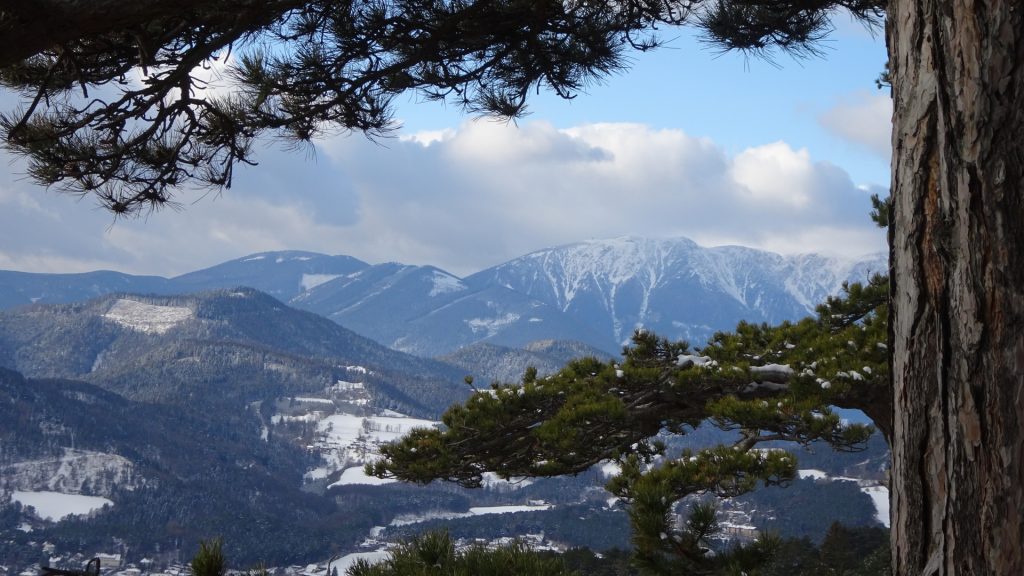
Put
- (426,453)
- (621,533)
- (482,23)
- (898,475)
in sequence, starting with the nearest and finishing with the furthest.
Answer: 1. (898,475)
2. (482,23)
3. (426,453)
4. (621,533)

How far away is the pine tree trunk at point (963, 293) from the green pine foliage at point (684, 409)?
117 inches

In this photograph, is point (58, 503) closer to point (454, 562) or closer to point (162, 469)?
point (162, 469)

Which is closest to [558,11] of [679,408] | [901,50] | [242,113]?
[242,113]

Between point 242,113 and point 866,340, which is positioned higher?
point 242,113

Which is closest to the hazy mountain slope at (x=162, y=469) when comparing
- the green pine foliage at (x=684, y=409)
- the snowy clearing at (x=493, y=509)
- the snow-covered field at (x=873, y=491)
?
the snowy clearing at (x=493, y=509)

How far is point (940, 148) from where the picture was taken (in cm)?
179

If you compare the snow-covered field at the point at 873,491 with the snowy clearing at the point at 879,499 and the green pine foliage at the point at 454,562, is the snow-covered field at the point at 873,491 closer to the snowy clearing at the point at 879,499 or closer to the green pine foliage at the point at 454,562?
the snowy clearing at the point at 879,499

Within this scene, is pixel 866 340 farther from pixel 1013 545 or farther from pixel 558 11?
pixel 1013 545

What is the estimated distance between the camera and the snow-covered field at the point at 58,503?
108 meters

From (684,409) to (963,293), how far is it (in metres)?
5.17

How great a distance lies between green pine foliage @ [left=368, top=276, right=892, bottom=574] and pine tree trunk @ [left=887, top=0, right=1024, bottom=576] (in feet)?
9.76

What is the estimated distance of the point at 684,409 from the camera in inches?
268

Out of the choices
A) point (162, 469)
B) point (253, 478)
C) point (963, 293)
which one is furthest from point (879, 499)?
point (162, 469)

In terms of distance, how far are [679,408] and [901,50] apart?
514 centimetres
